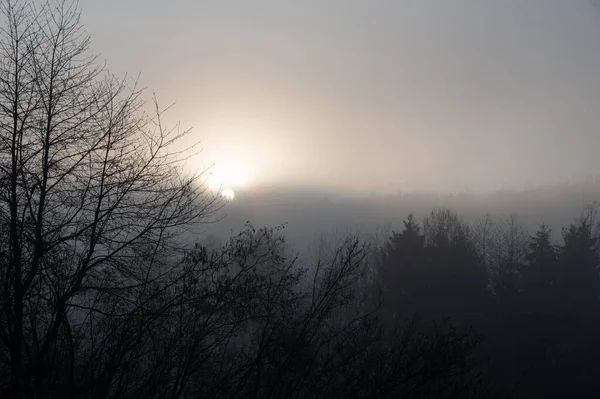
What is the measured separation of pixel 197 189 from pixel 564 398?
2220 centimetres

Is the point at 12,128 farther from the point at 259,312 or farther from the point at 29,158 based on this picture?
the point at 259,312

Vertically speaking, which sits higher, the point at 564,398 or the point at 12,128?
the point at 12,128

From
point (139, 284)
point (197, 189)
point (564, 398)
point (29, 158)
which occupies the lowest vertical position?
point (564, 398)

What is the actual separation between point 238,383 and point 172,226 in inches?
81.6

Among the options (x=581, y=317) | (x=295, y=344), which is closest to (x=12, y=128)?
(x=295, y=344)

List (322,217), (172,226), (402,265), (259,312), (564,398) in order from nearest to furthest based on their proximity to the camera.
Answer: (259,312), (172,226), (564,398), (402,265), (322,217)

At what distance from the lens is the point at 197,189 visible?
229 inches

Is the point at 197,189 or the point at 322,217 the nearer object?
the point at 197,189

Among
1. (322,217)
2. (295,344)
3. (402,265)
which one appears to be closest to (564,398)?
(402,265)

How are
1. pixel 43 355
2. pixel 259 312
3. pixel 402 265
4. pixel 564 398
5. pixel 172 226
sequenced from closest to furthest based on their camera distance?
pixel 43 355
pixel 259 312
pixel 172 226
pixel 564 398
pixel 402 265

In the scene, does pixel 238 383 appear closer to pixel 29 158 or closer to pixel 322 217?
pixel 29 158

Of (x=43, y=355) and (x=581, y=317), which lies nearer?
(x=43, y=355)

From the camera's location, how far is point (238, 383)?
15.3 ft

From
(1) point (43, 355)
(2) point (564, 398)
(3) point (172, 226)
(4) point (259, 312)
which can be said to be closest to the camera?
(1) point (43, 355)
